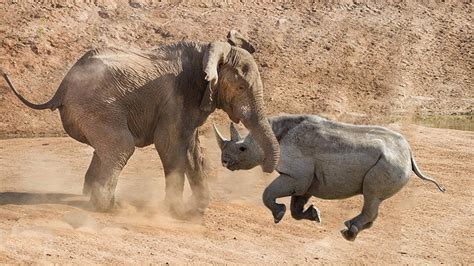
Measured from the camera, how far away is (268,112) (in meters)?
26.0

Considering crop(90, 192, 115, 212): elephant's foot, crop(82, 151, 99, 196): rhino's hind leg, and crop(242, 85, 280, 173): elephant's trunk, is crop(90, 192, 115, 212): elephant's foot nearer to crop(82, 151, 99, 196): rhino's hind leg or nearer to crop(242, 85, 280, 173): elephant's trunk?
crop(82, 151, 99, 196): rhino's hind leg

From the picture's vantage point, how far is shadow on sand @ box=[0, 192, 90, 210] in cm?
1540

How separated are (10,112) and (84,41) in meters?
4.44

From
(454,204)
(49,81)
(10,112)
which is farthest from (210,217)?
(49,81)

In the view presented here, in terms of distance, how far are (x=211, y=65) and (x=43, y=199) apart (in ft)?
10.8

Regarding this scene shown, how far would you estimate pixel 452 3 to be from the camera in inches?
1323

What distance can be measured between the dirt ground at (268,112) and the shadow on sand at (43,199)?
28 millimetres

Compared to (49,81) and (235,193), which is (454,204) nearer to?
(235,193)

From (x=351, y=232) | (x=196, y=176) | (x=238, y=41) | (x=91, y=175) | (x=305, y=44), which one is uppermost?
(x=238, y=41)

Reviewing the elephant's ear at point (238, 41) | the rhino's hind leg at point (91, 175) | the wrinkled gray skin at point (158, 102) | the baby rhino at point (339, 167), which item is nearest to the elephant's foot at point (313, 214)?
the baby rhino at point (339, 167)

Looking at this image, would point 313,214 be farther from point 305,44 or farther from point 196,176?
point 305,44

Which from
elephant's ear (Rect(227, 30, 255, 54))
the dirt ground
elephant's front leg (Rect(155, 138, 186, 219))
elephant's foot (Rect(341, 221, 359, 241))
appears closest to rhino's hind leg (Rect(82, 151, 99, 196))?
the dirt ground

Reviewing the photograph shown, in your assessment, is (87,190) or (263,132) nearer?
(263,132)

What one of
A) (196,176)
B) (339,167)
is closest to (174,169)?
(196,176)
